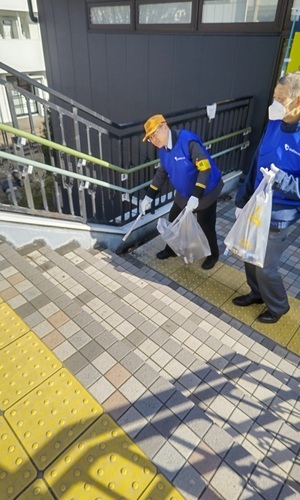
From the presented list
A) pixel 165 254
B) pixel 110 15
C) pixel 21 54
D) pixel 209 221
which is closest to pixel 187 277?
pixel 165 254

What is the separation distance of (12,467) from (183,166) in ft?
8.69

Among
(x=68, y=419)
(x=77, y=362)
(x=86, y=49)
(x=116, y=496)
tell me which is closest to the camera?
(x=116, y=496)

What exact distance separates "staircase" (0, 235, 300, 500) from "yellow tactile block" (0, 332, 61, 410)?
73 millimetres

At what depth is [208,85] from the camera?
532 cm

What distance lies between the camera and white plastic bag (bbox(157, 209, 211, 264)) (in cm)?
339

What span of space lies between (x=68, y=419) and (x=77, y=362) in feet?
1.16

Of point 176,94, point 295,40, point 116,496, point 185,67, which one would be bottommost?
point 116,496

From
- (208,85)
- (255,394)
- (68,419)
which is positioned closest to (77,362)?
(68,419)

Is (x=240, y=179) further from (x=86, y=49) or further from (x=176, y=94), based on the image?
(x=86, y=49)

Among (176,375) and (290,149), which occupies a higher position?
(290,149)

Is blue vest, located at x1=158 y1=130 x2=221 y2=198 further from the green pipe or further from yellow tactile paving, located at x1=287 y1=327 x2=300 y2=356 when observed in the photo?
yellow tactile paving, located at x1=287 y1=327 x2=300 y2=356

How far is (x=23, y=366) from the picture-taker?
78.7 inches

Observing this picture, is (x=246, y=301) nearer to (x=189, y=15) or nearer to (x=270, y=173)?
(x=270, y=173)

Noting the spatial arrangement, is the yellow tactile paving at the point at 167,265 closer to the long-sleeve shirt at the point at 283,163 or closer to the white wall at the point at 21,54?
the long-sleeve shirt at the point at 283,163
